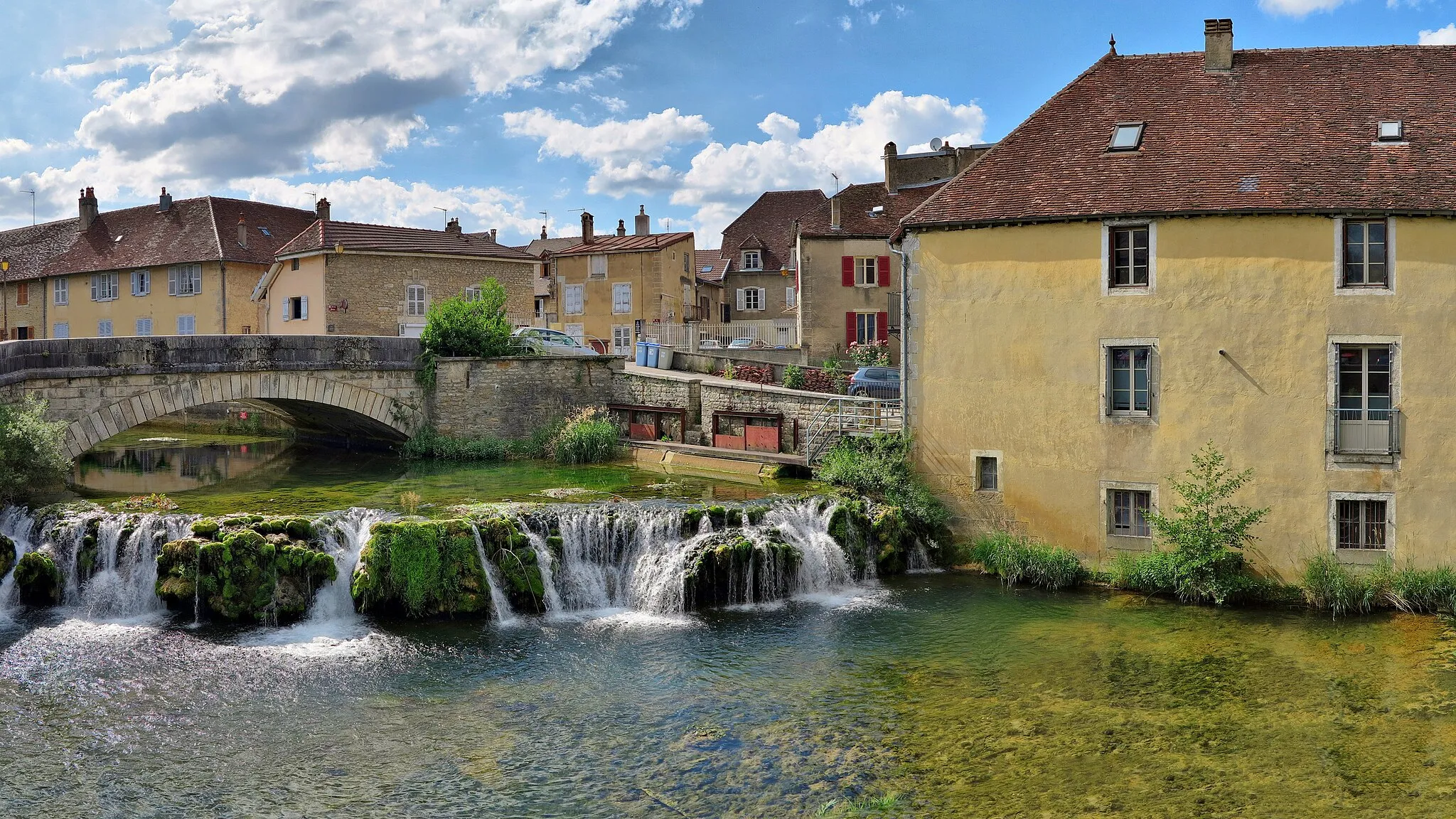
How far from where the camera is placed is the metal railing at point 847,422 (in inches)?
837

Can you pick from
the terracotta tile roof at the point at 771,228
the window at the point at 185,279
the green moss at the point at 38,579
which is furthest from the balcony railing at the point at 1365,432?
the window at the point at 185,279

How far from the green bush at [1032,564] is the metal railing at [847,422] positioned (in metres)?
2.98

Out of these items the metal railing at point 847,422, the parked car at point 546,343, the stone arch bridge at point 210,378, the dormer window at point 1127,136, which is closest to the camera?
the dormer window at point 1127,136

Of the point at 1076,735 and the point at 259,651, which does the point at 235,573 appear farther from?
the point at 1076,735

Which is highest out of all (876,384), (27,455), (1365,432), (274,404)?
(876,384)

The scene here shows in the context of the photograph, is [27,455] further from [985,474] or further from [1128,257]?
[1128,257]

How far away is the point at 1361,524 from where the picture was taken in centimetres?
1683

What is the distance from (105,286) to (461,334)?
21.3 metres

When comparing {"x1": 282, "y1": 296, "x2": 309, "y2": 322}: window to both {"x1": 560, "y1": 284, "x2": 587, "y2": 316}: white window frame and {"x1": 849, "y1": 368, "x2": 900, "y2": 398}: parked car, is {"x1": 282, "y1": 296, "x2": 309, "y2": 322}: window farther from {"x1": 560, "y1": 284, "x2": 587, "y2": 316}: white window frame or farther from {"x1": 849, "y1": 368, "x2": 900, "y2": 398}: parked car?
{"x1": 849, "y1": 368, "x2": 900, "y2": 398}: parked car

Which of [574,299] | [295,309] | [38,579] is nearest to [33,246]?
[295,309]

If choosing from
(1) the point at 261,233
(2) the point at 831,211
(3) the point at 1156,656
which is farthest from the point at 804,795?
(1) the point at 261,233

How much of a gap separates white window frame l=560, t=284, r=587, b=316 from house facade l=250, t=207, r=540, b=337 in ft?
10.1

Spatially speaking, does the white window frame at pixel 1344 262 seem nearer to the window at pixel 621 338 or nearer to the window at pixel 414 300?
the window at pixel 414 300

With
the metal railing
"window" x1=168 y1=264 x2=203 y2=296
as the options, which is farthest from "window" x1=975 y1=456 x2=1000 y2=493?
"window" x1=168 y1=264 x2=203 y2=296
